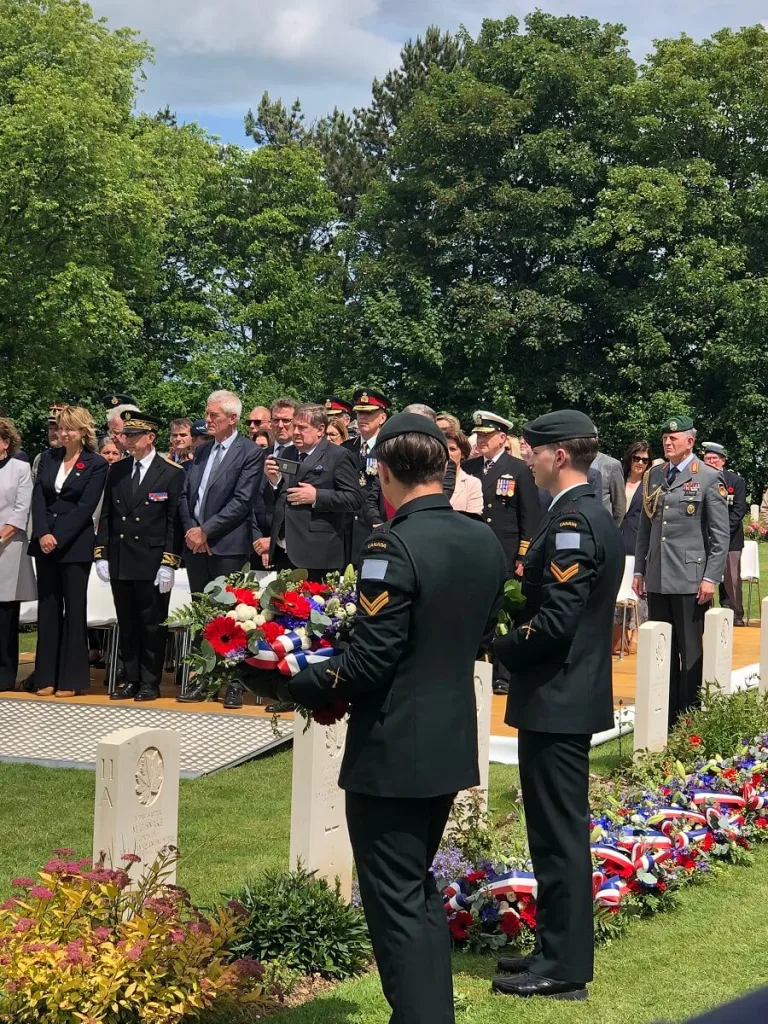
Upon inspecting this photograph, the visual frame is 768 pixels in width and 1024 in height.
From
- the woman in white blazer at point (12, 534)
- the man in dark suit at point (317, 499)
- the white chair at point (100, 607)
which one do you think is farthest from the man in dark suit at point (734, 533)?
the woman in white blazer at point (12, 534)

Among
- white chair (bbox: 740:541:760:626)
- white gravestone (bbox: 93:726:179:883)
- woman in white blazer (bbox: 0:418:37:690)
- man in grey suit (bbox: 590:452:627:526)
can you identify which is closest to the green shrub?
white gravestone (bbox: 93:726:179:883)

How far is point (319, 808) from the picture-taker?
17.9 feet

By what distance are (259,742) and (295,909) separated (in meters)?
3.78

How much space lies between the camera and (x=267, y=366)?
46812 millimetres

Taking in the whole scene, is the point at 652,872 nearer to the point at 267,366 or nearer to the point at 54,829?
the point at 54,829

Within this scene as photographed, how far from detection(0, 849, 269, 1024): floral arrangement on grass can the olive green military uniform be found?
526 cm

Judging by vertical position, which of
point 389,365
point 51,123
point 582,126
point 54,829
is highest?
point 582,126

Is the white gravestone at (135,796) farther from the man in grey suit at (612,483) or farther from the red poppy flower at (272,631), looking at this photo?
the man in grey suit at (612,483)

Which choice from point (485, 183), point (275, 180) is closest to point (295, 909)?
point (485, 183)

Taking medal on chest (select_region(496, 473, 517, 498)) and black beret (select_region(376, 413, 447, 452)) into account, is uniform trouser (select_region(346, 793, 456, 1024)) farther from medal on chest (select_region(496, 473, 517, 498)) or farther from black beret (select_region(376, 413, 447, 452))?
medal on chest (select_region(496, 473, 517, 498))

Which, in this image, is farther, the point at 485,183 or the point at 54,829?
the point at 485,183

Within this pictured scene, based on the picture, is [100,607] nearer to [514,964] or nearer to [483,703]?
[483,703]

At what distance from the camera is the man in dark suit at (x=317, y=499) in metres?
10.1

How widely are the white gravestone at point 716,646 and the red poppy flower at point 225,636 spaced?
5538 millimetres
